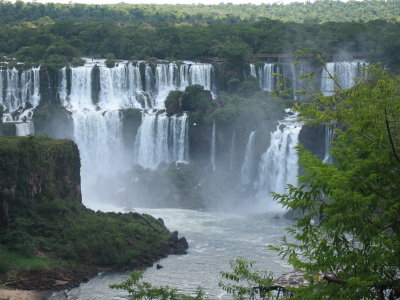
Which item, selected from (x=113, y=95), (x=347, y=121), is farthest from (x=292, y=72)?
(x=347, y=121)

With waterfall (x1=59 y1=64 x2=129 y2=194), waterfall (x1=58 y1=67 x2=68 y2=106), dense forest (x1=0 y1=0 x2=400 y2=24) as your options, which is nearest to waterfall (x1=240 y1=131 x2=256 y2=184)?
waterfall (x1=59 y1=64 x2=129 y2=194)

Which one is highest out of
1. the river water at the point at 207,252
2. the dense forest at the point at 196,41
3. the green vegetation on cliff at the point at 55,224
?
the dense forest at the point at 196,41

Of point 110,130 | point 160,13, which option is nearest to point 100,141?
point 110,130

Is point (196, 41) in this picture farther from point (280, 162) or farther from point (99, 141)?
point (280, 162)

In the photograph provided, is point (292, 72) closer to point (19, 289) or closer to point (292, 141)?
point (292, 141)

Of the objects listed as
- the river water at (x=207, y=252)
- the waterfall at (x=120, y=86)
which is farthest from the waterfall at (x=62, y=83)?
the river water at (x=207, y=252)

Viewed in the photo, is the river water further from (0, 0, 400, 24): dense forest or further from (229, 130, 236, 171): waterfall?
(0, 0, 400, 24): dense forest

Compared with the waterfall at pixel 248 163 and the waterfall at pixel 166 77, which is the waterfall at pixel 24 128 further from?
the waterfall at pixel 248 163
